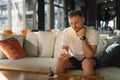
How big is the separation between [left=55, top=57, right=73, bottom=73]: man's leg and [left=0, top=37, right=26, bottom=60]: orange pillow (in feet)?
3.56

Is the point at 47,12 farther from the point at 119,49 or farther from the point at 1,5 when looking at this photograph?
the point at 119,49

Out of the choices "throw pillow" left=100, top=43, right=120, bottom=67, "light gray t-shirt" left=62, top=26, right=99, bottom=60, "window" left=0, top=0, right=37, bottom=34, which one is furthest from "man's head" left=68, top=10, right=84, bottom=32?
"window" left=0, top=0, right=37, bottom=34

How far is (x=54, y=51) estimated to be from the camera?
378 centimetres

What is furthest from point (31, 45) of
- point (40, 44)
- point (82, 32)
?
point (82, 32)

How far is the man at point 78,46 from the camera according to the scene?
2.74 meters

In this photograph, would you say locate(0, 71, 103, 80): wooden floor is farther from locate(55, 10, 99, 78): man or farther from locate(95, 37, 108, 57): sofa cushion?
locate(95, 37, 108, 57): sofa cushion

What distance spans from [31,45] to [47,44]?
286mm

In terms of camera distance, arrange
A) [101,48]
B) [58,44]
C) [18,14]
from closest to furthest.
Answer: [101,48] → [58,44] → [18,14]

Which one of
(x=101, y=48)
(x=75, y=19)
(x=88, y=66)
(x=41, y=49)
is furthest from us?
(x=41, y=49)

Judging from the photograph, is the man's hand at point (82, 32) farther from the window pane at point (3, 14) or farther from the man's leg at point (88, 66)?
the window pane at point (3, 14)

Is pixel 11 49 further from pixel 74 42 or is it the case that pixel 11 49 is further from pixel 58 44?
pixel 74 42

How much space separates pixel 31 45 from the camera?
3.93m

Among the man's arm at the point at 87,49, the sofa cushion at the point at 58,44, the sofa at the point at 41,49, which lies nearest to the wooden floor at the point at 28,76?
the man's arm at the point at 87,49

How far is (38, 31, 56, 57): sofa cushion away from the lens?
12.5ft
